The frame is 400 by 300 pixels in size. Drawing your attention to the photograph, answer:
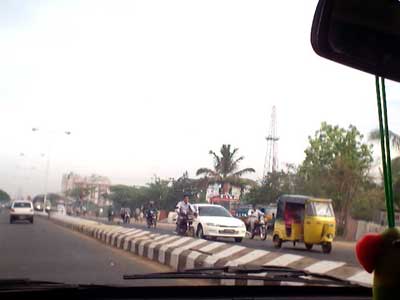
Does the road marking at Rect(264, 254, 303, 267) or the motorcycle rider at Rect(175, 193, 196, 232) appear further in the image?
the motorcycle rider at Rect(175, 193, 196, 232)

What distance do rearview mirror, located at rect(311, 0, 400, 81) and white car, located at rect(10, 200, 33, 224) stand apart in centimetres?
3204

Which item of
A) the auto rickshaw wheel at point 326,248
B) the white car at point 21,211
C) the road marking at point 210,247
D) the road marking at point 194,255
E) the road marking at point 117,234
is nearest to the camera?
the road marking at point 194,255

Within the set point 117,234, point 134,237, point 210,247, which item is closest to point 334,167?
point 210,247

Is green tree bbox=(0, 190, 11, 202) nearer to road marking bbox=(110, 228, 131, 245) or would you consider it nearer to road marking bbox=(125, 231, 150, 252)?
road marking bbox=(110, 228, 131, 245)

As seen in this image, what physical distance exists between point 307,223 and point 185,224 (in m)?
4.12

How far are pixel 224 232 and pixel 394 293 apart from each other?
11496 mm

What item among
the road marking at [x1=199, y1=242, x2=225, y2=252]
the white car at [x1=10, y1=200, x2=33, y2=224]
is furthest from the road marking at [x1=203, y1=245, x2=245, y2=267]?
the white car at [x1=10, y1=200, x2=33, y2=224]

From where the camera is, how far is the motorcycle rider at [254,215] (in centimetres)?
905

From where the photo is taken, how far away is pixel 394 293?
3.97 feet

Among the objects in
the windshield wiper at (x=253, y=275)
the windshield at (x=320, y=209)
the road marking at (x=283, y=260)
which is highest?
the windshield at (x=320, y=209)

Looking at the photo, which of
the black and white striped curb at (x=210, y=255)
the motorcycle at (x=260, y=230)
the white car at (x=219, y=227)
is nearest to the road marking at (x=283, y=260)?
the black and white striped curb at (x=210, y=255)

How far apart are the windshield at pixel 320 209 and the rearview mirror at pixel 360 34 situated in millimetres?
10914

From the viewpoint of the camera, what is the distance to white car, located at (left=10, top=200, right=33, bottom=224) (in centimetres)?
3156

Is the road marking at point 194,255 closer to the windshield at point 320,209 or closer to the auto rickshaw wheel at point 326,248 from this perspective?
the windshield at point 320,209
